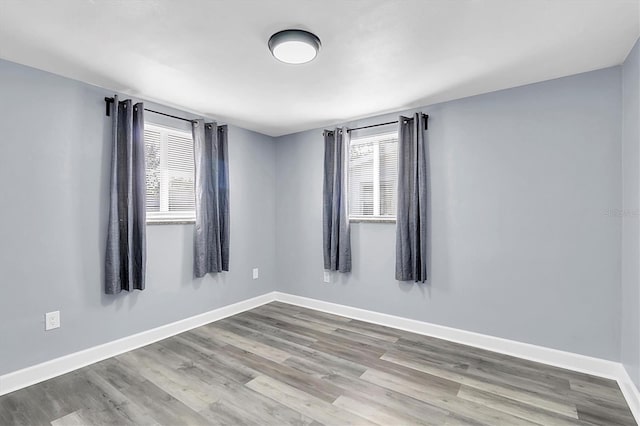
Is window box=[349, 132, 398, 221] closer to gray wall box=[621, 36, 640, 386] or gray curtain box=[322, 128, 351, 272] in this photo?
gray curtain box=[322, 128, 351, 272]

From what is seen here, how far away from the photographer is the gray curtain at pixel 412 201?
316 centimetres

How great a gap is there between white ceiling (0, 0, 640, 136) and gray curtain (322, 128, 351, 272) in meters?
0.84

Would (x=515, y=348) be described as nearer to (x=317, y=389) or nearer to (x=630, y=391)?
(x=630, y=391)

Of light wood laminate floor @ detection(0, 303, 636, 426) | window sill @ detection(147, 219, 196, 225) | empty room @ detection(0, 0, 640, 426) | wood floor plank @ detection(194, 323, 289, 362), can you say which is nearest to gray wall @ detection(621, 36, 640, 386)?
empty room @ detection(0, 0, 640, 426)

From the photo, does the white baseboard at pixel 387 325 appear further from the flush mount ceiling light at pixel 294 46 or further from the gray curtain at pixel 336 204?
the flush mount ceiling light at pixel 294 46

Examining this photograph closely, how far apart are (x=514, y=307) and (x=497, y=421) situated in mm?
1169

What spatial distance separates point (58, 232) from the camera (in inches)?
97.3

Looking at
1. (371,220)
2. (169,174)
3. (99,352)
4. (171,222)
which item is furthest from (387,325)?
(169,174)

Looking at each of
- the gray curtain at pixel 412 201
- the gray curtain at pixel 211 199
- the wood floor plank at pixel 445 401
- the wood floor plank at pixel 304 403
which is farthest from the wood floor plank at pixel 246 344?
the gray curtain at pixel 412 201

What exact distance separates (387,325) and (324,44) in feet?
9.33

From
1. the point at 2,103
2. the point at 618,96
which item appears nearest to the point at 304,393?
the point at 2,103

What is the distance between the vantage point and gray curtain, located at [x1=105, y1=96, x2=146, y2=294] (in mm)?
2689

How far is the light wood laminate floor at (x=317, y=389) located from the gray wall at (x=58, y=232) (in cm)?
33

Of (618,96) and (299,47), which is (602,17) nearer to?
(618,96)
